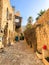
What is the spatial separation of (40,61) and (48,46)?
2.25m

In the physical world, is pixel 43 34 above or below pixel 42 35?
above

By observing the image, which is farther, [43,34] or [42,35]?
[42,35]

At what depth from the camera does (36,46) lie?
27.1 m

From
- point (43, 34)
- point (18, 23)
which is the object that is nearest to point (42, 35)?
point (43, 34)

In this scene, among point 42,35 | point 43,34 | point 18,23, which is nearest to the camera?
point 43,34

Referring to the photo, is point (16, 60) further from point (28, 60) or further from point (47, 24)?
point (47, 24)

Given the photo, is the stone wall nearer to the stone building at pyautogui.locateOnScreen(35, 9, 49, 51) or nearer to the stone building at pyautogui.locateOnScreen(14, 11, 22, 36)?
the stone building at pyautogui.locateOnScreen(35, 9, 49, 51)

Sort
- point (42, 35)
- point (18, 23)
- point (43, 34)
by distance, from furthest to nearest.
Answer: point (18, 23), point (42, 35), point (43, 34)

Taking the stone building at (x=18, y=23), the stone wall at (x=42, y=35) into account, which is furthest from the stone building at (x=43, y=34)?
the stone building at (x=18, y=23)

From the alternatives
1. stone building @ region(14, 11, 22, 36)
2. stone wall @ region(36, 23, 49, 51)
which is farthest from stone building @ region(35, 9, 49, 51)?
stone building @ region(14, 11, 22, 36)

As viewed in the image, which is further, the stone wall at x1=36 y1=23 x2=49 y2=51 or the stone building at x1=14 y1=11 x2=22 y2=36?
the stone building at x1=14 y1=11 x2=22 y2=36

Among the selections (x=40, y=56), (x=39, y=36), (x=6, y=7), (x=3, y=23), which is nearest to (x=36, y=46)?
(x=39, y=36)

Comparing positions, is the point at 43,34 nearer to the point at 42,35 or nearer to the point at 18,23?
the point at 42,35

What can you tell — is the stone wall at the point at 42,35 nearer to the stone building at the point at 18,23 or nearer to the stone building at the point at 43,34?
the stone building at the point at 43,34
